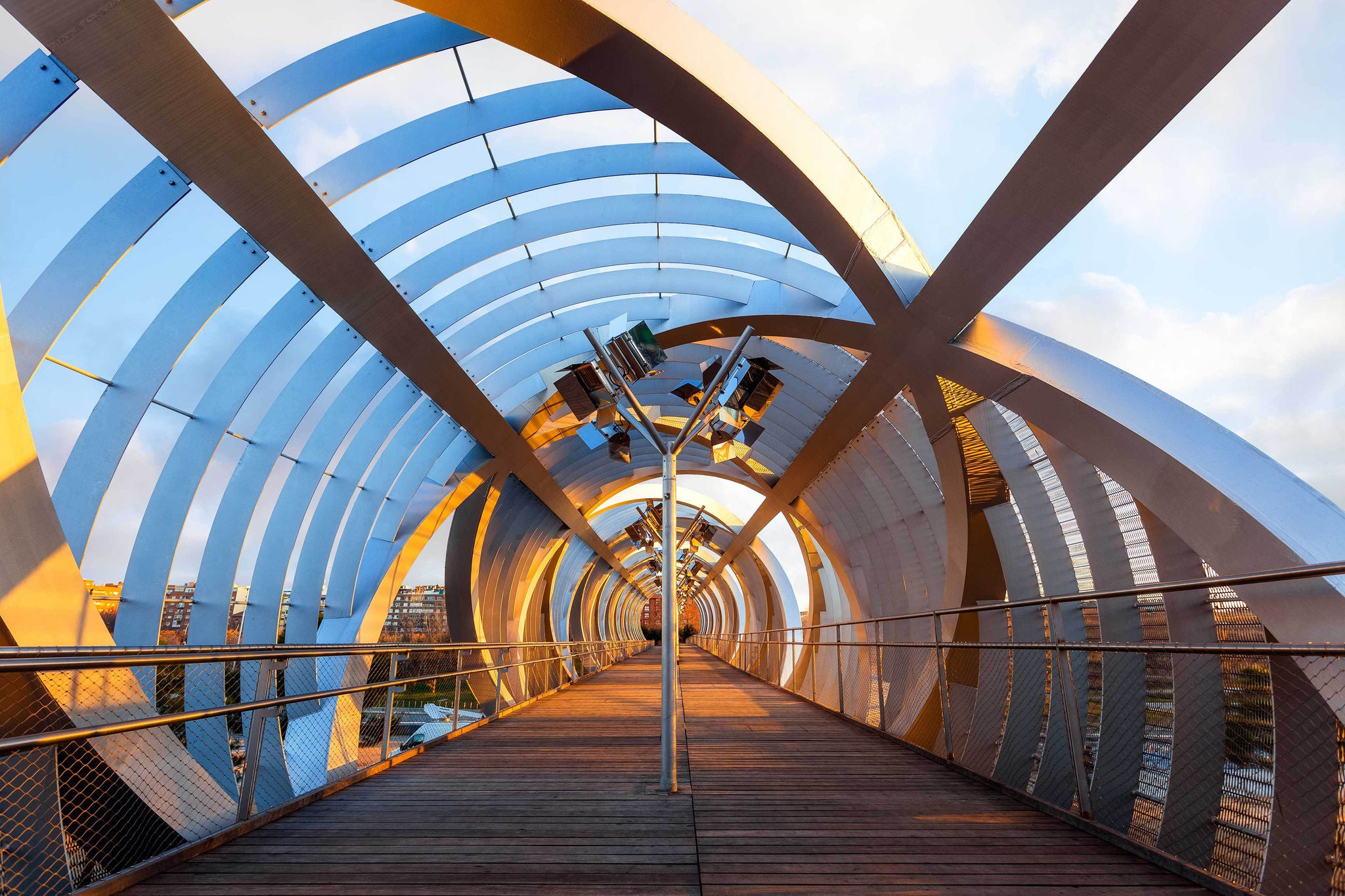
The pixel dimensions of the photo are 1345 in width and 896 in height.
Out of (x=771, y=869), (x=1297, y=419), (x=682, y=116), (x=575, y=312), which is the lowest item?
(x=771, y=869)

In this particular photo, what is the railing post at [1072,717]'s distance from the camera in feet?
13.5

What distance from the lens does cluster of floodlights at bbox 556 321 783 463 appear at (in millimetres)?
6273

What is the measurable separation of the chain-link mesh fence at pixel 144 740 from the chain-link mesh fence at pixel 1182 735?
4.52 metres

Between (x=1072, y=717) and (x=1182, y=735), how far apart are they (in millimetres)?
1823

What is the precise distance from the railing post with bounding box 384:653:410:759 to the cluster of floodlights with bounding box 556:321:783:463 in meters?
2.67

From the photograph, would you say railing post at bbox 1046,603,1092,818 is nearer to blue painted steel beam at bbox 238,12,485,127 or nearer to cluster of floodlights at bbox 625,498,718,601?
cluster of floodlights at bbox 625,498,718,601

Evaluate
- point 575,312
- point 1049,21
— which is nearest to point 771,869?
point 1049,21

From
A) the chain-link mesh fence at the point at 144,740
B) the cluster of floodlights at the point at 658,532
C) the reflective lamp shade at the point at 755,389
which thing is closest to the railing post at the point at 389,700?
the chain-link mesh fence at the point at 144,740

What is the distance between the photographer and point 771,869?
3.50 m

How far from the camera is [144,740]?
5.97 metres

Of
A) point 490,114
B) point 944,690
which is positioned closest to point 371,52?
point 490,114

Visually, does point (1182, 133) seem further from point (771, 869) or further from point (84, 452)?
point (84, 452)

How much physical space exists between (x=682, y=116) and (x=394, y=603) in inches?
426

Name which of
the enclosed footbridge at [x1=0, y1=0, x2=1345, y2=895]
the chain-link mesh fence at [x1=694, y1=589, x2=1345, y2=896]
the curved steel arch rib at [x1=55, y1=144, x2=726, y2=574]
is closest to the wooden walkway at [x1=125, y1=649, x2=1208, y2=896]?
the enclosed footbridge at [x1=0, y1=0, x2=1345, y2=895]
